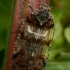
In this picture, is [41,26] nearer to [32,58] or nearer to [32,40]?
[32,40]

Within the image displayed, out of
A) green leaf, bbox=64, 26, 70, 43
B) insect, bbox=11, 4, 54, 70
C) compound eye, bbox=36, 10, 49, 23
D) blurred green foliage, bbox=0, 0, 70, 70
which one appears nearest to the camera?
insect, bbox=11, 4, 54, 70

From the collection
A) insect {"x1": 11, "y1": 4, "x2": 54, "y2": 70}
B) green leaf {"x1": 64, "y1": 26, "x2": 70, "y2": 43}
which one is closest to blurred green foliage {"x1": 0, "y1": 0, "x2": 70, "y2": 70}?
green leaf {"x1": 64, "y1": 26, "x2": 70, "y2": 43}

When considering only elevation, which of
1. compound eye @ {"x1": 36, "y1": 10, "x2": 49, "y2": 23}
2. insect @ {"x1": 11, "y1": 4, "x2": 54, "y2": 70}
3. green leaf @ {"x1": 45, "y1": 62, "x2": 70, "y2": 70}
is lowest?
green leaf @ {"x1": 45, "y1": 62, "x2": 70, "y2": 70}

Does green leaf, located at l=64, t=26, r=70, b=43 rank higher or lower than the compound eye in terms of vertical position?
lower

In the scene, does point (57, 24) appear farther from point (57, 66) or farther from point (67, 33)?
point (57, 66)

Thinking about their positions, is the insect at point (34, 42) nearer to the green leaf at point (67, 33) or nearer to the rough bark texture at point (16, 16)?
the rough bark texture at point (16, 16)

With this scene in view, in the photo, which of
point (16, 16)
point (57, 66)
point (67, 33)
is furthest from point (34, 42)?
→ point (67, 33)

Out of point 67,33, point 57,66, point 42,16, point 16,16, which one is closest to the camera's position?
point 16,16

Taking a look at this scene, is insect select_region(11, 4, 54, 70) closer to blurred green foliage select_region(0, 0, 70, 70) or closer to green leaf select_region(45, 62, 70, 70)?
green leaf select_region(45, 62, 70, 70)

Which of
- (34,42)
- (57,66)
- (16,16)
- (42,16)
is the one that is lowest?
(57,66)
